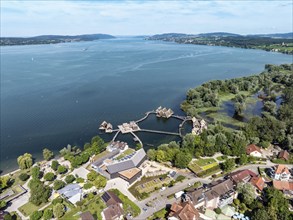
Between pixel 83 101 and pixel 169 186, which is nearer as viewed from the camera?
pixel 169 186

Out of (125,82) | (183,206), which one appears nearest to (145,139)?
(183,206)

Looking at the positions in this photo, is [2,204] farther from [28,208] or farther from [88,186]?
[88,186]

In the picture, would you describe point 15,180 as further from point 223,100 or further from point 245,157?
point 223,100

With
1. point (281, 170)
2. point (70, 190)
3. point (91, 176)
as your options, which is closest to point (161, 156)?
point (91, 176)

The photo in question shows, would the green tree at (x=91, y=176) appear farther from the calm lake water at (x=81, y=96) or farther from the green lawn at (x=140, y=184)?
the calm lake water at (x=81, y=96)

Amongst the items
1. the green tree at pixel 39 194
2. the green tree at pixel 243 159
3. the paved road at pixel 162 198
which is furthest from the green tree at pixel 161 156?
the green tree at pixel 39 194

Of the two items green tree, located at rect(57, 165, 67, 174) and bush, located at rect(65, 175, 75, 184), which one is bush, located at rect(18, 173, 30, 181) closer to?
green tree, located at rect(57, 165, 67, 174)
